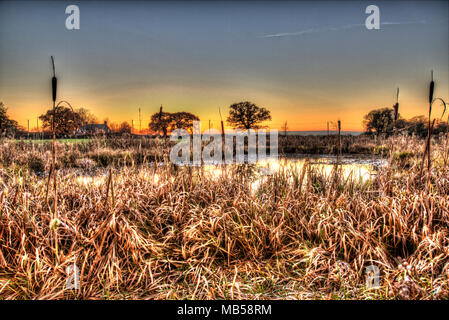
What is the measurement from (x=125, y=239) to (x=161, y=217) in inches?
29.8

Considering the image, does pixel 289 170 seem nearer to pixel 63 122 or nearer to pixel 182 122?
pixel 182 122

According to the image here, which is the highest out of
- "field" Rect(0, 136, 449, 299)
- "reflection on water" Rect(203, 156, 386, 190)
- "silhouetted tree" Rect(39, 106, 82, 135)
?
"silhouetted tree" Rect(39, 106, 82, 135)

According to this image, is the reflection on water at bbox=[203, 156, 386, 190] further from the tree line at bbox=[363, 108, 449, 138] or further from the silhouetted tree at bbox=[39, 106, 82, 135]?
the silhouetted tree at bbox=[39, 106, 82, 135]

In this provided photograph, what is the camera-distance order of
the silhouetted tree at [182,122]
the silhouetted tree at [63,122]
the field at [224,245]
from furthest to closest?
the silhouetted tree at [182,122] < the silhouetted tree at [63,122] < the field at [224,245]

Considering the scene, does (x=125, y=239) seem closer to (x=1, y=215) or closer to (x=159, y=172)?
(x=1, y=215)

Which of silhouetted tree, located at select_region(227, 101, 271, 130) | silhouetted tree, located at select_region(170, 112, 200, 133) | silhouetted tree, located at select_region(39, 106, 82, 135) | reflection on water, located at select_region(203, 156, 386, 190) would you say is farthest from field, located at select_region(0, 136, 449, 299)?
silhouetted tree, located at select_region(227, 101, 271, 130)

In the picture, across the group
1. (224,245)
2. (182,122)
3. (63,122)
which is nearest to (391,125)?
(224,245)

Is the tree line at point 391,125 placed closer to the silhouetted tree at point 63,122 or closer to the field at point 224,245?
the field at point 224,245

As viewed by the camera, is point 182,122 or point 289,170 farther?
point 182,122

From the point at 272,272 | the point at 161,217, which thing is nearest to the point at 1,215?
the point at 161,217

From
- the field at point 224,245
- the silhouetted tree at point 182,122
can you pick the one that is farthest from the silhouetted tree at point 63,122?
the silhouetted tree at point 182,122

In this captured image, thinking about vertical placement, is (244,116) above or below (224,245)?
above
